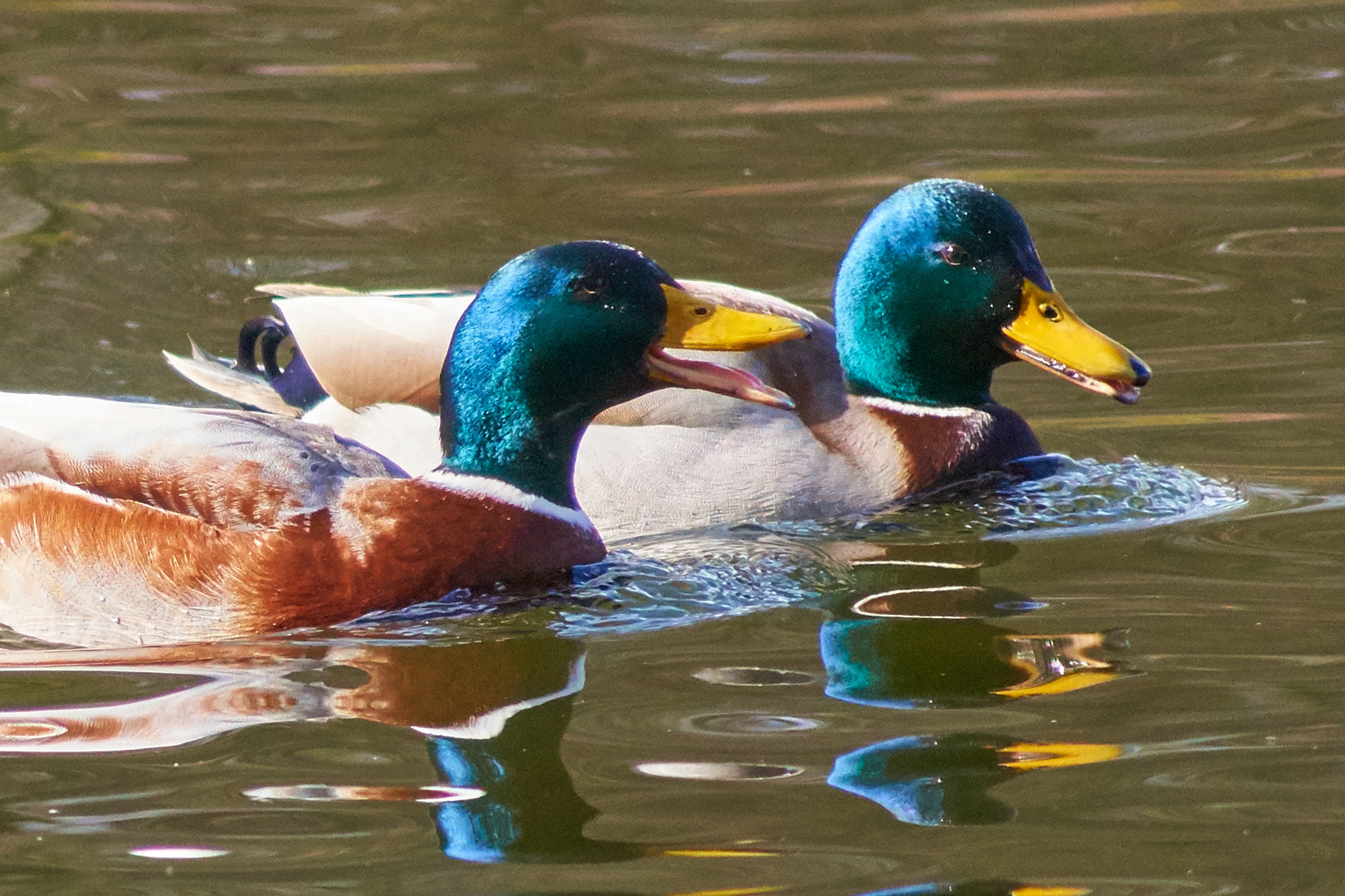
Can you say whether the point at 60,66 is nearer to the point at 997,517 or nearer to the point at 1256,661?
the point at 997,517

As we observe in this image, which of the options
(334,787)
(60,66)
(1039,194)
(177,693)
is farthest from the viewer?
(60,66)

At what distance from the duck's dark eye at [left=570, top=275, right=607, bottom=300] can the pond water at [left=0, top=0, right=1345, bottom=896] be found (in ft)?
2.64

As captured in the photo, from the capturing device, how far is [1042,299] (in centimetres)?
706

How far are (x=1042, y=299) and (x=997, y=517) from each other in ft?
2.50

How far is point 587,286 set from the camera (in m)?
5.79

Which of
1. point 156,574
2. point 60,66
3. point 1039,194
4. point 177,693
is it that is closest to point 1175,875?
point 177,693

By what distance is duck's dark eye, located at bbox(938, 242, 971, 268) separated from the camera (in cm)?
708

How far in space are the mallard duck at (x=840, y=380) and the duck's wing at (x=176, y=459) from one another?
3.83ft

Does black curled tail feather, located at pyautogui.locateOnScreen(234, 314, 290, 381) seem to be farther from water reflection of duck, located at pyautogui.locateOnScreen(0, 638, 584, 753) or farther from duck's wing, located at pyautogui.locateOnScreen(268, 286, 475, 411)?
water reflection of duck, located at pyautogui.locateOnScreen(0, 638, 584, 753)

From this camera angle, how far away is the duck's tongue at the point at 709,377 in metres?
5.78

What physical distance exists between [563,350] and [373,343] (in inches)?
55.3

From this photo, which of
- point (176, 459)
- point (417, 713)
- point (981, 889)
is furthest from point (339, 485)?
point (981, 889)

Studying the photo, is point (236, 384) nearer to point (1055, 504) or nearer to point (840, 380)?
point (840, 380)

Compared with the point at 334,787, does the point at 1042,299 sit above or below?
above
